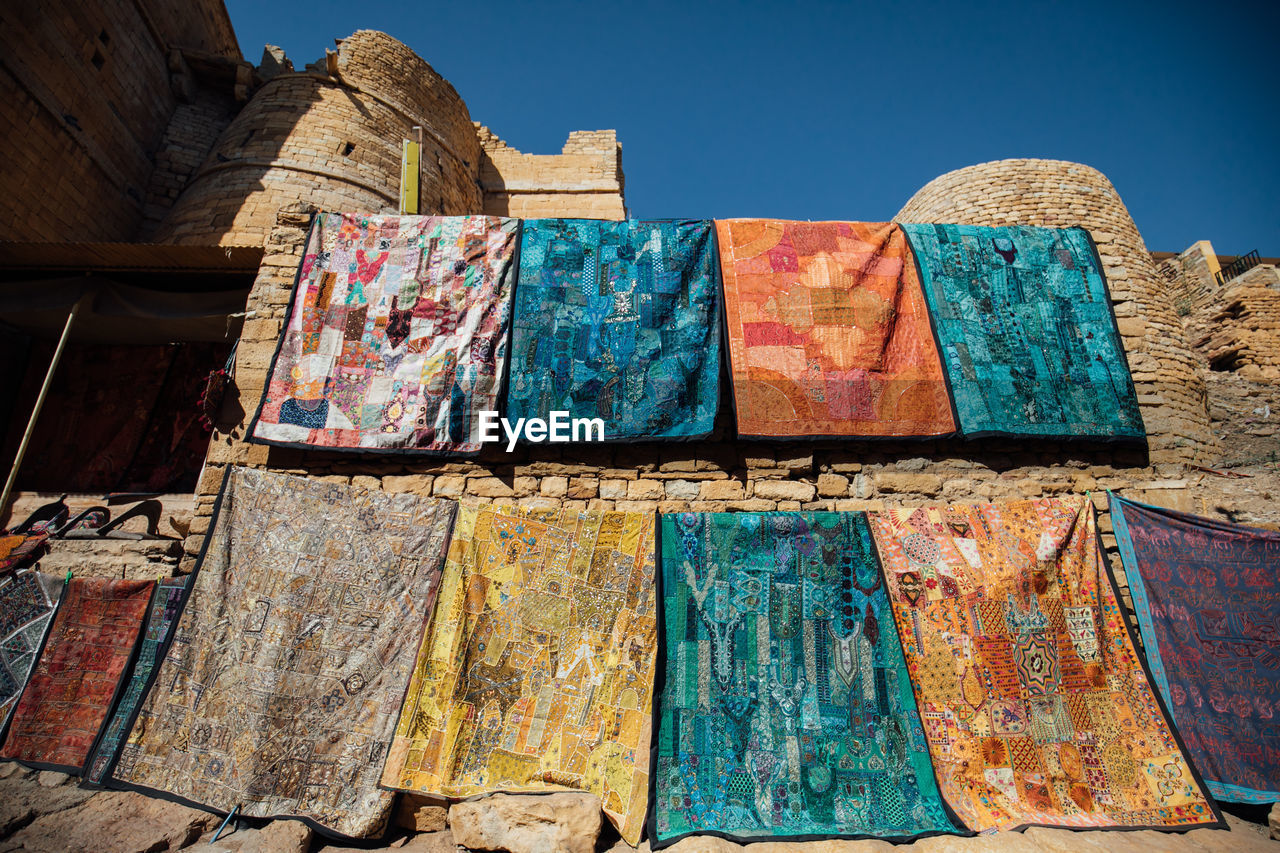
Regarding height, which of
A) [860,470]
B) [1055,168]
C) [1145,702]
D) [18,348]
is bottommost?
[1145,702]

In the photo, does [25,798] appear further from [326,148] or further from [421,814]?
[326,148]

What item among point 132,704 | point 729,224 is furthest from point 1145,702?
point 132,704

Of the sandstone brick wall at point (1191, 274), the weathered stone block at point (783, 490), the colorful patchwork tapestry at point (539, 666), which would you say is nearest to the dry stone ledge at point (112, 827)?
the colorful patchwork tapestry at point (539, 666)

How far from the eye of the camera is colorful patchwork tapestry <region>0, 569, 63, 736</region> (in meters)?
3.13

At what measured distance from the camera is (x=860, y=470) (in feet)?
11.8

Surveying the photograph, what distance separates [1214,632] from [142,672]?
6261 mm

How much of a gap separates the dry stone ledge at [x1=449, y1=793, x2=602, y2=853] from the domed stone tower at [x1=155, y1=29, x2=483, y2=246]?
28.8ft

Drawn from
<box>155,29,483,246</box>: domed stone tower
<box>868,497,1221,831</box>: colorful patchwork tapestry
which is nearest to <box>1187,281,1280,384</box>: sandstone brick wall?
<box>868,497,1221,831</box>: colorful patchwork tapestry

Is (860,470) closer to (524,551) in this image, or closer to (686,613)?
(686,613)

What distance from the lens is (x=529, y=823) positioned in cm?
259

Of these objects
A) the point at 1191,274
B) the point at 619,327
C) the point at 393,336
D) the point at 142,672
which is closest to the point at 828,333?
the point at 619,327

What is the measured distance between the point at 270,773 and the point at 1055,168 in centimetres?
1284

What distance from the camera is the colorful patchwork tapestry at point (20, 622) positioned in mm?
3131

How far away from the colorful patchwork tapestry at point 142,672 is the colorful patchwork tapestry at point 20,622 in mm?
680
